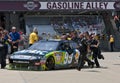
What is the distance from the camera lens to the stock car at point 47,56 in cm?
1803

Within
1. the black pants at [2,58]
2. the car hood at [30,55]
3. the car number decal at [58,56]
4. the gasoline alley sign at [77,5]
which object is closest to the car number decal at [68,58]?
the car number decal at [58,56]

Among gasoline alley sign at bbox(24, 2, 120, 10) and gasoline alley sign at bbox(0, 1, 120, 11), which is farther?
gasoline alley sign at bbox(24, 2, 120, 10)

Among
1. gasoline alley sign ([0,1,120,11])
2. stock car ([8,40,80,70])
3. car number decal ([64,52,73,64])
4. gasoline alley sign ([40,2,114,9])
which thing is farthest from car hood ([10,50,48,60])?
gasoline alley sign ([40,2,114,9])

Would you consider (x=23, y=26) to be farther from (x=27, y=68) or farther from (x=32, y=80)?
(x=32, y=80)

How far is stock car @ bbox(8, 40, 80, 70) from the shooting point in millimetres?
18031

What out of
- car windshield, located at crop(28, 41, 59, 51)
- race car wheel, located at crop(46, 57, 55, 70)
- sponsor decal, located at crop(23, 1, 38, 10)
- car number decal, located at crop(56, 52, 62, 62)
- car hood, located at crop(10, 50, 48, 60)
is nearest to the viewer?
car hood, located at crop(10, 50, 48, 60)

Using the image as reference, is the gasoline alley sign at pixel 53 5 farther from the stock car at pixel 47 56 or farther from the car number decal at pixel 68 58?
the car number decal at pixel 68 58

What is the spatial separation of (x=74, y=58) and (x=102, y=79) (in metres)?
4.87

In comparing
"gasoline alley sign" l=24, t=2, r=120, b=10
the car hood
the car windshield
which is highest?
"gasoline alley sign" l=24, t=2, r=120, b=10

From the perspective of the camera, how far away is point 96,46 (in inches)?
827

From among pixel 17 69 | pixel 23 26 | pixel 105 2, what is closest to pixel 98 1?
pixel 105 2

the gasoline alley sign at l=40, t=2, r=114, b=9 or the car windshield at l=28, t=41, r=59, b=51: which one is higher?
the gasoline alley sign at l=40, t=2, r=114, b=9

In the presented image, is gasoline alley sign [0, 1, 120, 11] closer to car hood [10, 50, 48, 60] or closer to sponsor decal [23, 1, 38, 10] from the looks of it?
sponsor decal [23, 1, 38, 10]

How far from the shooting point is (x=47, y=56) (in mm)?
18172
